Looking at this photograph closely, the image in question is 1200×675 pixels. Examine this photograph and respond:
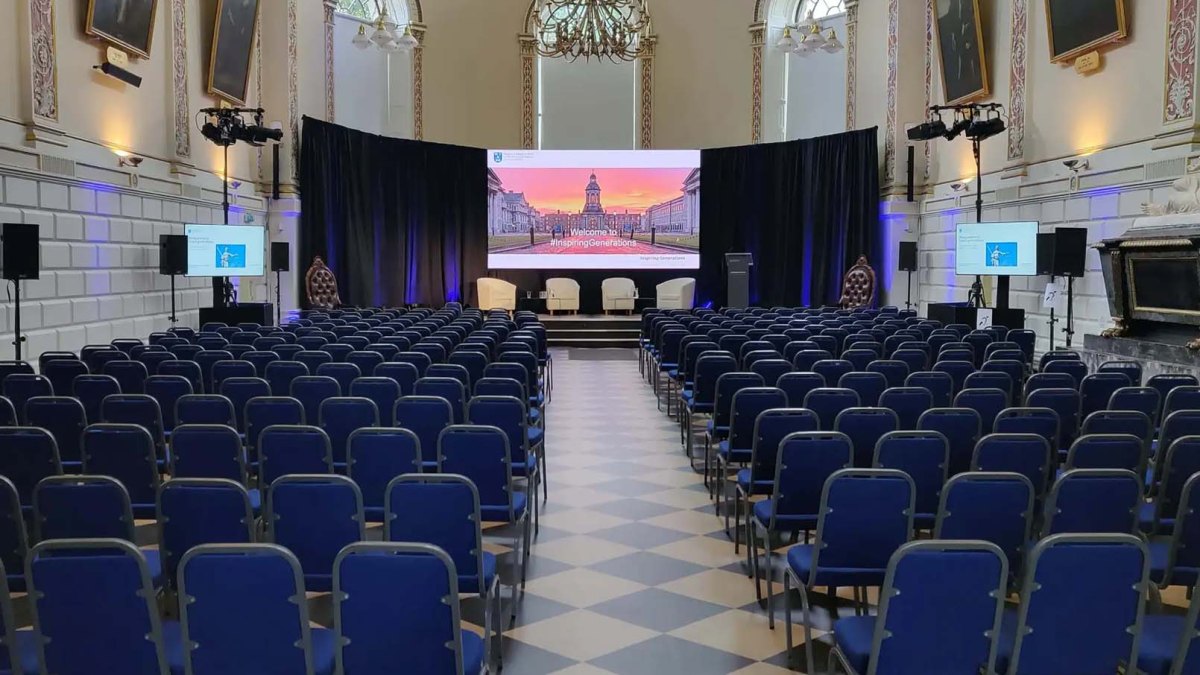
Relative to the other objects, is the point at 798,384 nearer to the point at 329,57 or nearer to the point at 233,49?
the point at 233,49

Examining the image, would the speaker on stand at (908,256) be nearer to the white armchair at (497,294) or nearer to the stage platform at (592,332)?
the stage platform at (592,332)

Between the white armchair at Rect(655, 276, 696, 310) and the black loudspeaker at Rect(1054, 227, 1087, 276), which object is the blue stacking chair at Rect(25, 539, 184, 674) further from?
the white armchair at Rect(655, 276, 696, 310)

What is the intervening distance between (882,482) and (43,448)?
12.4 ft

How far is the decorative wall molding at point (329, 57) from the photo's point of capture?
19.9m

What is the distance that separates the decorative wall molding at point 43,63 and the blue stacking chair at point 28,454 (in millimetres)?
8015

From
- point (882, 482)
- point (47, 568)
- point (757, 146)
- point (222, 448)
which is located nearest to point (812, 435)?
point (882, 482)

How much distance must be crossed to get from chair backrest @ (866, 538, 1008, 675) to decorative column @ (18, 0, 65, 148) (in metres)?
11.4

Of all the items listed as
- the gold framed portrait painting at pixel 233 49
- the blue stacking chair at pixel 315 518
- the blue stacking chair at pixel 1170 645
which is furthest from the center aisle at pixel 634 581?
the gold framed portrait painting at pixel 233 49

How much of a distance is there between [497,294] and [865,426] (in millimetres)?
16933

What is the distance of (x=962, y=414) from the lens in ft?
16.8

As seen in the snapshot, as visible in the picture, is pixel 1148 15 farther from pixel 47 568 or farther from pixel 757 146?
pixel 47 568

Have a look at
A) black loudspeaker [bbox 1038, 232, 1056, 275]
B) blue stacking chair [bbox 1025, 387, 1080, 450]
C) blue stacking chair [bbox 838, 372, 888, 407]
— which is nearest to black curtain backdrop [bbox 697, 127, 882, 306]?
black loudspeaker [bbox 1038, 232, 1056, 275]

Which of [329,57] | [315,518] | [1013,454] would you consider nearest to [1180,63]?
[1013,454]

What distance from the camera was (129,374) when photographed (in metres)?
7.07
